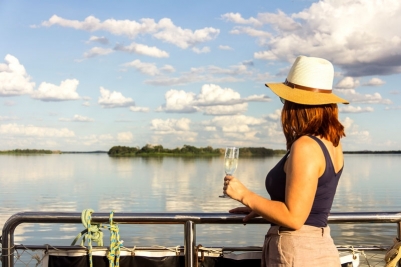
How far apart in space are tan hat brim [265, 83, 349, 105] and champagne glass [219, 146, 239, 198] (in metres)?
0.49

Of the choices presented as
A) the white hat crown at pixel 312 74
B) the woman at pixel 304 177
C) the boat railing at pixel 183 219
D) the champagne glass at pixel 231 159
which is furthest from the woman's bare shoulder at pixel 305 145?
the boat railing at pixel 183 219

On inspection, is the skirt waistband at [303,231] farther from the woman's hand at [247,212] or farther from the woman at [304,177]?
the woman's hand at [247,212]

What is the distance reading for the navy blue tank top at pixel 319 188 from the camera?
2.39 meters

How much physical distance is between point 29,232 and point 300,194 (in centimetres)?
1522

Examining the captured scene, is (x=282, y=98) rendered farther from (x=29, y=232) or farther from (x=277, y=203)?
(x=29, y=232)

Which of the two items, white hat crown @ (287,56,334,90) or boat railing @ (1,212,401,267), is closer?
white hat crown @ (287,56,334,90)

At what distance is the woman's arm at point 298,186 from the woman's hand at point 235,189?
102 mm

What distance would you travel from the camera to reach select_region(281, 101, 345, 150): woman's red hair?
2.42m

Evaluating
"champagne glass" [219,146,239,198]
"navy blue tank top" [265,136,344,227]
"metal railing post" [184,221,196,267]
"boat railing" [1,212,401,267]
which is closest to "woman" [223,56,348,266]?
"navy blue tank top" [265,136,344,227]

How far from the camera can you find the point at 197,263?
A: 10.0 ft

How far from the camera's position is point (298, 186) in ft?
7.49

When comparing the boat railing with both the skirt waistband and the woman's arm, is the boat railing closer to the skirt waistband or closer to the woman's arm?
the skirt waistband

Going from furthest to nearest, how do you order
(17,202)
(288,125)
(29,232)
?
1. (17,202)
2. (29,232)
3. (288,125)

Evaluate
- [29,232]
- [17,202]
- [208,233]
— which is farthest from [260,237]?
[17,202]
